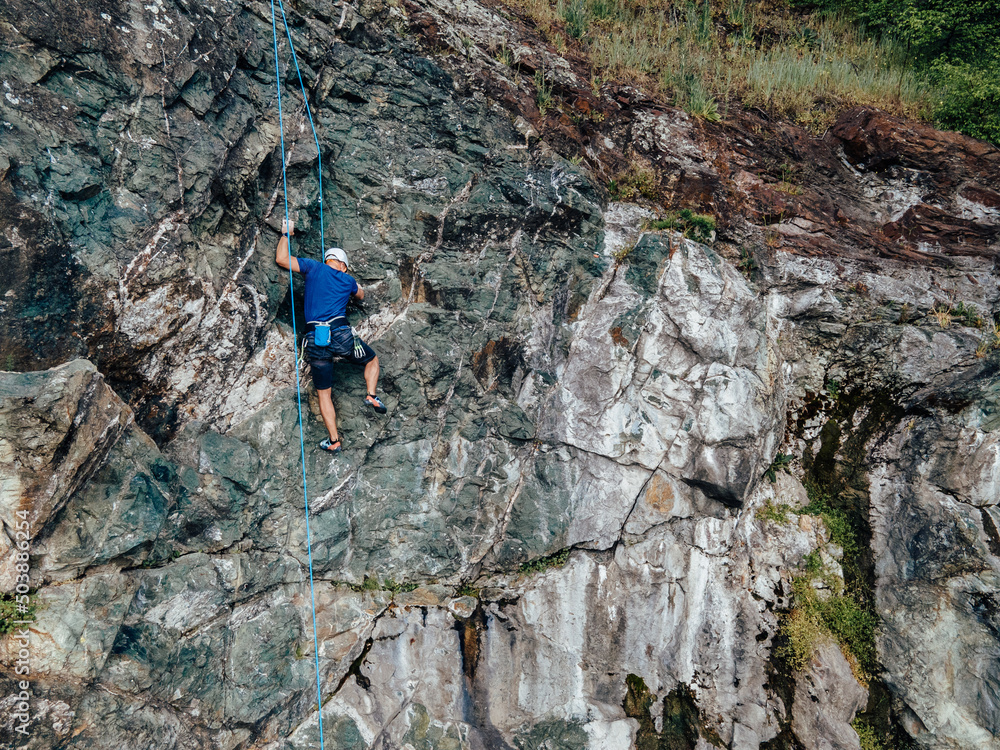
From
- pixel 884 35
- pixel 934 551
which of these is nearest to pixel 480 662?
pixel 934 551

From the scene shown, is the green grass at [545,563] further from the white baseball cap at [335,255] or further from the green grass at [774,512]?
the white baseball cap at [335,255]

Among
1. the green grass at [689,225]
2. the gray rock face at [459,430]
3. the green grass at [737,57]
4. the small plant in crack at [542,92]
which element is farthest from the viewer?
the green grass at [737,57]

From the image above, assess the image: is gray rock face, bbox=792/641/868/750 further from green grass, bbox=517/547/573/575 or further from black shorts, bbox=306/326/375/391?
black shorts, bbox=306/326/375/391

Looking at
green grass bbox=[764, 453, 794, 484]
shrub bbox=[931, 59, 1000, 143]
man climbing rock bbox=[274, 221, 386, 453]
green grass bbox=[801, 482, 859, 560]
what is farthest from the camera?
shrub bbox=[931, 59, 1000, 143]

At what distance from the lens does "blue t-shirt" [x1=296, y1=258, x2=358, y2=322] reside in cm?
596

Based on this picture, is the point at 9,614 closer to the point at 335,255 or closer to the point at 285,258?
the point at 285,258

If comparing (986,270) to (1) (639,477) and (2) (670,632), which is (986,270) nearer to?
(1) (639,477)

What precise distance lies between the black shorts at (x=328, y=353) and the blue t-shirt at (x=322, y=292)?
19 cm

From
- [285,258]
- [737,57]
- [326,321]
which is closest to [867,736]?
[326,321]

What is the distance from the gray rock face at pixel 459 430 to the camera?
5168mm

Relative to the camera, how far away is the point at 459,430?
682 cm

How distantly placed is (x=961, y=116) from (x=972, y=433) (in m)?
5.09

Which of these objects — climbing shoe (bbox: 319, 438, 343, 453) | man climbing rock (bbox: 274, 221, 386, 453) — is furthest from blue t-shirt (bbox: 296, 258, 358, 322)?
climbing shoe (bbox: 319, 438, 343, 453)

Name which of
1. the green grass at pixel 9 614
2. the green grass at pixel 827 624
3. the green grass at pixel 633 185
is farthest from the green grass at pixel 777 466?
the green grass at pixel 9 614
